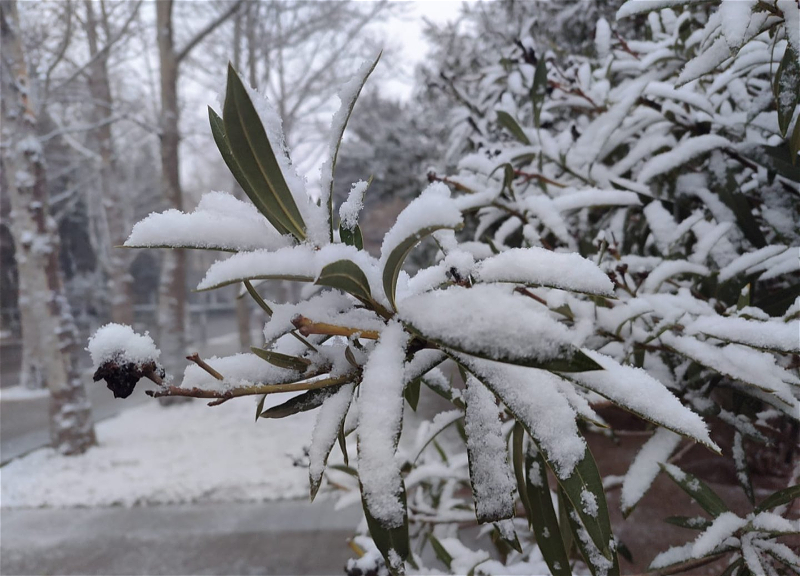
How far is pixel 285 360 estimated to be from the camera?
0.45 metres

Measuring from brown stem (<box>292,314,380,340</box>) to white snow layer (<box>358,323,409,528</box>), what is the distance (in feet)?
0.10

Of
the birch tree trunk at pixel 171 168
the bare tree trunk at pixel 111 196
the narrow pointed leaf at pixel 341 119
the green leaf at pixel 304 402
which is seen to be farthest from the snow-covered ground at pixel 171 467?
the narrow pointed leaf at pixel 341 119

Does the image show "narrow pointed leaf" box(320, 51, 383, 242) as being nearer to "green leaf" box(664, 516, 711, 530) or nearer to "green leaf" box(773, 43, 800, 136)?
"green leaf" box(773, 43, 800, 136)

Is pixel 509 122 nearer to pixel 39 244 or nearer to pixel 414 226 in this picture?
pixel 414 226

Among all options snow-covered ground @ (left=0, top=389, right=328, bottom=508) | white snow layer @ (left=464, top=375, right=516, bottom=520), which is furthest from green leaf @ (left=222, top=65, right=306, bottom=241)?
snow-covered ground @ (left=0, top=389, right=328, bottom=508)

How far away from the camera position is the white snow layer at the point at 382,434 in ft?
1.30

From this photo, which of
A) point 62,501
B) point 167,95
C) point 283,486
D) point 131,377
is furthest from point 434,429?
point 167,95

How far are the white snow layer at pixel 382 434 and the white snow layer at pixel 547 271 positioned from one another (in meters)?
0.11

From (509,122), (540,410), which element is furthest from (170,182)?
(540,410)

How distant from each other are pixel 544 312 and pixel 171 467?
12.8 ft

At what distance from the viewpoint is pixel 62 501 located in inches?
126

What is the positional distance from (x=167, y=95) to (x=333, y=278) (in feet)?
19.2

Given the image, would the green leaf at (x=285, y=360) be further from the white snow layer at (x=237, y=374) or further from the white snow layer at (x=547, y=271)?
the white snow layer at (x=547, y=271)

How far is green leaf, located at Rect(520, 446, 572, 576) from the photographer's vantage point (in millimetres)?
675
